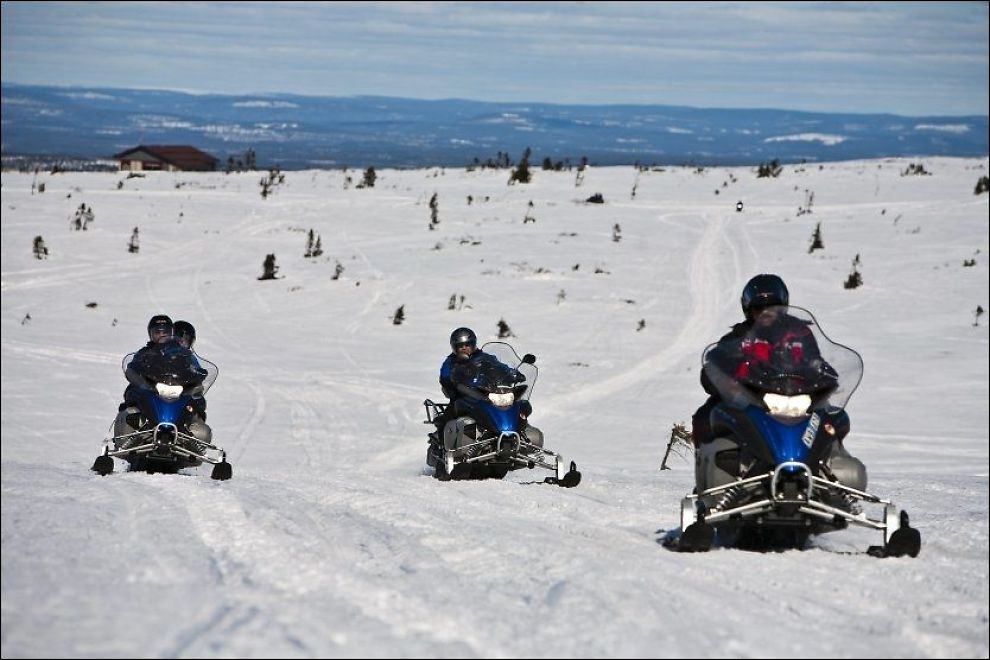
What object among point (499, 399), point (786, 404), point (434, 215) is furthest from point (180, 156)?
point (786, 404)

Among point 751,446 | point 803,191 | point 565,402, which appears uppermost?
point 803,191

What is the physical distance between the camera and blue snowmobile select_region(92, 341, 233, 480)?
40.3 feet

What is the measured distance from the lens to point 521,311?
29125 mm

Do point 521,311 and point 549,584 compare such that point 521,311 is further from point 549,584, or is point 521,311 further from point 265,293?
point 549,584

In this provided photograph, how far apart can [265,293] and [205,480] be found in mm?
20917

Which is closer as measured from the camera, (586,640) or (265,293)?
(586,640)

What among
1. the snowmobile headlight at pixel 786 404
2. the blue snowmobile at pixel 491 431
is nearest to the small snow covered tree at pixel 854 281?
the blue snowmobile at pixel 491 431

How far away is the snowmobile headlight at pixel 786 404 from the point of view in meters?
7.43

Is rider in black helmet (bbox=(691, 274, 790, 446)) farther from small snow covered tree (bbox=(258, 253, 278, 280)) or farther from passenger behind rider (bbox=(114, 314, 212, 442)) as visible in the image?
small snow covered tree (bbox=(258, 253, 278, 280))

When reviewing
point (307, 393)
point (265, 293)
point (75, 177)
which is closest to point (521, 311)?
point (265, 293)

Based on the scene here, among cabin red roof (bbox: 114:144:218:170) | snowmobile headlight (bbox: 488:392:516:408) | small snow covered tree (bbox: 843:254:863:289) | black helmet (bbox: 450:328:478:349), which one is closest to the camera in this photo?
snowmobile headlight (bbox: 488:392:516:408)

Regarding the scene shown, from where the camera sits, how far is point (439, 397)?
21.6 metres

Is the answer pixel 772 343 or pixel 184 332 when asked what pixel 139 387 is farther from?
pixel 772 343

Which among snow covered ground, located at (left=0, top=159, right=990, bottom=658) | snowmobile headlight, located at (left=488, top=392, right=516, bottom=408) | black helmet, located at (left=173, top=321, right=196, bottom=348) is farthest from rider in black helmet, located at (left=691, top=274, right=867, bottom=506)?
black helmet, located at (left=173, top=321, right=196, bottom=348)
